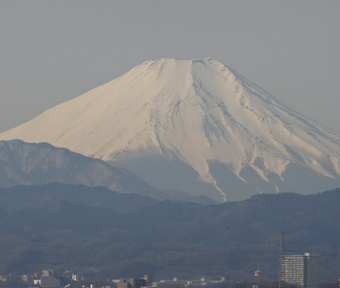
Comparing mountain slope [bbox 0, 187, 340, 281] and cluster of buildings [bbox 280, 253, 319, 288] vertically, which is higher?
mountain slope [bbox 0, 187, 340, 281]

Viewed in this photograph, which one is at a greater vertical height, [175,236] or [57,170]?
[57,170]

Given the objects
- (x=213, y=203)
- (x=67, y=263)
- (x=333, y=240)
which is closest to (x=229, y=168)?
(x=213, y=203)

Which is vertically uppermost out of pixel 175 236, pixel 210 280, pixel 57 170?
pixel 57 170

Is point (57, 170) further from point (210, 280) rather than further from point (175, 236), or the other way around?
A: point (210, 280)

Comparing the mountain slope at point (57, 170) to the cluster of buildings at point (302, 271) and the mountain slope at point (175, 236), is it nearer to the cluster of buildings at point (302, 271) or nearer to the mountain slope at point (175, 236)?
the mountain slope at point (175, 236)

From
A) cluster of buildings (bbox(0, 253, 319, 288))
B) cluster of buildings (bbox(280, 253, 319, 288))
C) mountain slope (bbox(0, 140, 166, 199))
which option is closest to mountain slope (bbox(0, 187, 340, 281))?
cluster of buildings (bbox(280, 253, 319, 288))

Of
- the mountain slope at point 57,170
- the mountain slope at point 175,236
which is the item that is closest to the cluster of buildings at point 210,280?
the mountain slope at point 175,236

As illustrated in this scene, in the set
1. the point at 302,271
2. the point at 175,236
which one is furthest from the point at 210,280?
the point at 175,236

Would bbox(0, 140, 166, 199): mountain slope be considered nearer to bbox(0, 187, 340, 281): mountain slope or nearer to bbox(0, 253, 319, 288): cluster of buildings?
bbox(0, 187, 340, 281): mountain slope

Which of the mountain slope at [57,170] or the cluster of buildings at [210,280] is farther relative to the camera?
the mountain slope at [57,170]

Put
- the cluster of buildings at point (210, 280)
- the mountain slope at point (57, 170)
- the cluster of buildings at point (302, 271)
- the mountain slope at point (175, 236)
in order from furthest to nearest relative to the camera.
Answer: the mountain slope at point (57, 170)
the mountain slope at point (175, 236)
the cluster of buildings at point (210, 280)
the cluster of buildings at point (302, 271)

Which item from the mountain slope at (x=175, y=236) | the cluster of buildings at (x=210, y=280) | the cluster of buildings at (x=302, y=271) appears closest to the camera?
the cluster of buildings at (x=302, y=271)

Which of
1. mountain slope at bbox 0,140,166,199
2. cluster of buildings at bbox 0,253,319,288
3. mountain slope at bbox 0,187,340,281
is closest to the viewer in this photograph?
cluster of buildings at bbox 0,253,319,288
